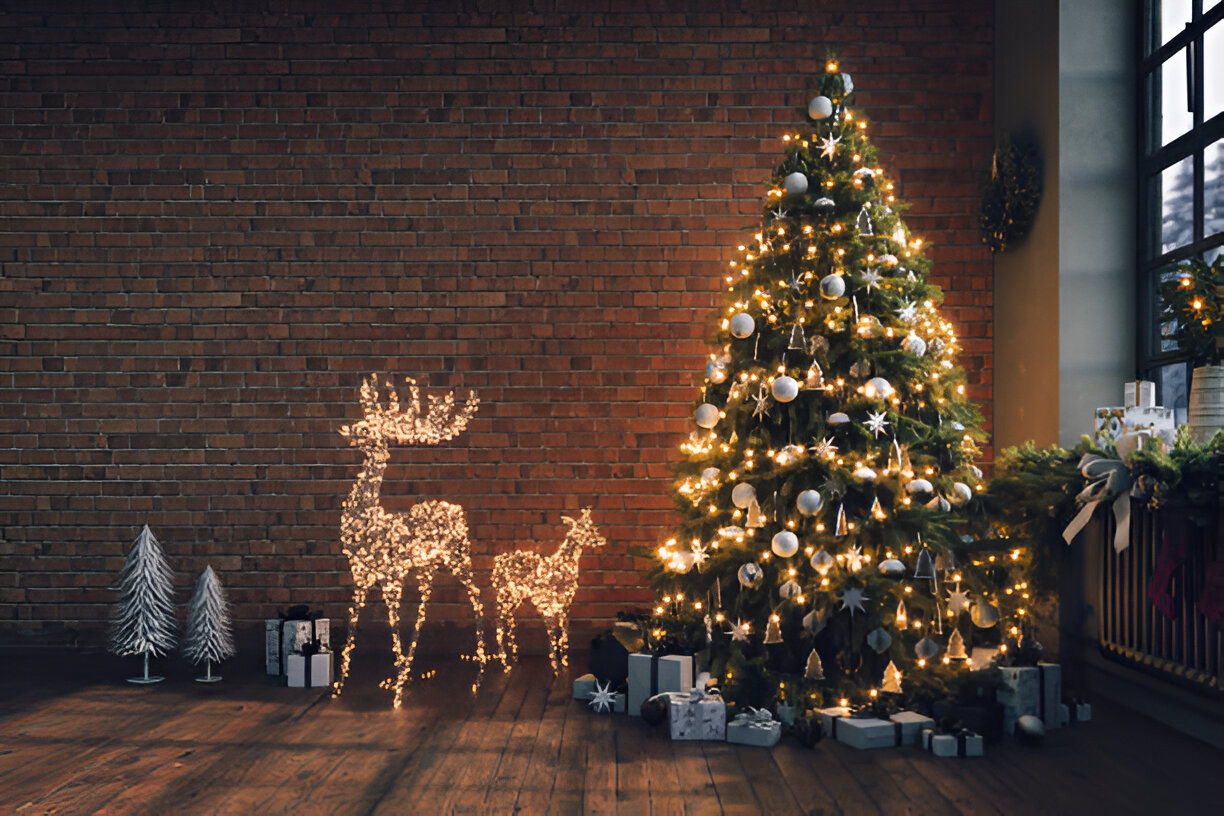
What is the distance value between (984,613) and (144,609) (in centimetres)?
337

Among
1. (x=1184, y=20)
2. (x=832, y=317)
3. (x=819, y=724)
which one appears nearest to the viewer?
(x=819, y=724)

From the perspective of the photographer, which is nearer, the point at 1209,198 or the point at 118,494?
the point at 1209,198

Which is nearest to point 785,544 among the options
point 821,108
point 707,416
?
point 707,416

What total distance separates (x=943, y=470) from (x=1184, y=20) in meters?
2.04

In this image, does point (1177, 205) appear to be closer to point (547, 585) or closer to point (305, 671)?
point (547, 585)

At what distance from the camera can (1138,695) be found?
3.44 meters

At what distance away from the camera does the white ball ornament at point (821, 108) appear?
349 cm

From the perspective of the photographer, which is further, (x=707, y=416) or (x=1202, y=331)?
(x=707, y=416)

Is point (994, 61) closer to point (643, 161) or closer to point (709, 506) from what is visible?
point (643, 161)

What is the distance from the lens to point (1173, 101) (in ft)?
12.2

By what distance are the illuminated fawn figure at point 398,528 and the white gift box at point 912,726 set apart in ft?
5.68

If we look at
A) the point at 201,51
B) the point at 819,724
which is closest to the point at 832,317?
the point at 819,724

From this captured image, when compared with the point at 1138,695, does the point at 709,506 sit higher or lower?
higher

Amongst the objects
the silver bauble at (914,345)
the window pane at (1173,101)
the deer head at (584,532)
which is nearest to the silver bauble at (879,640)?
the silver bauble at (914,345)
